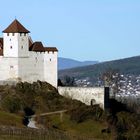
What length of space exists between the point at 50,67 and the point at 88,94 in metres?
5.75

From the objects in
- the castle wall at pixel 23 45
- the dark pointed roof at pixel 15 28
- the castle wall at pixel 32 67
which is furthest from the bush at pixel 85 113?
A: the dark pointed roof at pixel 15 28

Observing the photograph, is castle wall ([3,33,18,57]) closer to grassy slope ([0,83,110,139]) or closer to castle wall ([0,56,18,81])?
castle wall ([0,56,18,81])

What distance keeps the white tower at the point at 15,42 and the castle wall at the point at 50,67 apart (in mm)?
2678

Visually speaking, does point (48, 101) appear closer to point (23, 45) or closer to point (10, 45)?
point (23, 45)

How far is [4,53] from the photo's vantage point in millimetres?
108125

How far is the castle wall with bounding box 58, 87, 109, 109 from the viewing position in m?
108

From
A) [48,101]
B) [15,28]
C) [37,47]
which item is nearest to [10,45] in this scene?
[15,28]

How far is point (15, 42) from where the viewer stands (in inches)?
4250

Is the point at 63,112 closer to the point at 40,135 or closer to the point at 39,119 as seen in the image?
the point at 39,119

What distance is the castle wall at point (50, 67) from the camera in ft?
358

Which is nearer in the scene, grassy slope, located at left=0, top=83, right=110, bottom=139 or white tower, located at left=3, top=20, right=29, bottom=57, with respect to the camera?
grassy slope, located at left=0, top=83, right=110, bottom=139

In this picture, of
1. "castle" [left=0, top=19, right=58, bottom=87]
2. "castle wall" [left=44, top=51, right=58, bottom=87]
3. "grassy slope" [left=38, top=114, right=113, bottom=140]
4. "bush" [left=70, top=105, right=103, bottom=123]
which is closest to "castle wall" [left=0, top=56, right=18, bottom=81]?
"castle" [left=0, top=19, right=58, bottom=87]

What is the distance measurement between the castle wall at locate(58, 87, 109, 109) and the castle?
1.78 metres

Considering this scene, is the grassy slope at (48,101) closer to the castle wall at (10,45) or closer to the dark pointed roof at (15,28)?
the castle wall at (10,45)
